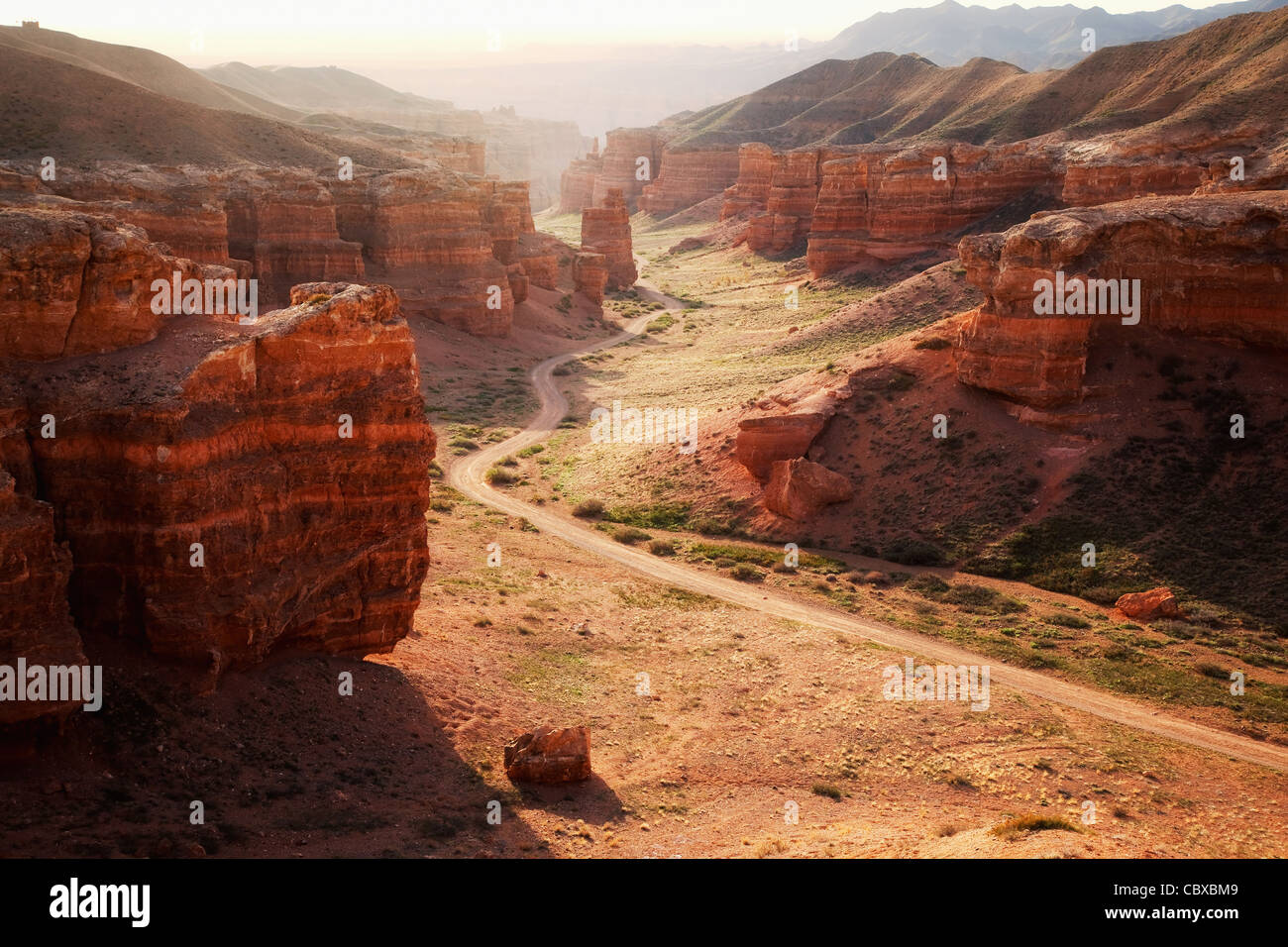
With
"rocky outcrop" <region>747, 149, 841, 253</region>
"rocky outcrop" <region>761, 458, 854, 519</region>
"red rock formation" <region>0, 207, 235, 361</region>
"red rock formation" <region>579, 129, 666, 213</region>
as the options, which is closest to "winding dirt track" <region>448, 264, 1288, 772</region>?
"rocky outcrop" <region>761, 458, 854, 519</region>

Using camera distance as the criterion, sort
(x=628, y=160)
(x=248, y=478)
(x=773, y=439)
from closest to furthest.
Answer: (x=248, y=478), (x=773, y=439), (x=628, y=160)

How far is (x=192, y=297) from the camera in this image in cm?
1811

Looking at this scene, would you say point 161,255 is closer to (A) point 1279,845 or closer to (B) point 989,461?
(A) point 1279,845

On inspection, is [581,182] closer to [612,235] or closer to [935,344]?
[612,235]

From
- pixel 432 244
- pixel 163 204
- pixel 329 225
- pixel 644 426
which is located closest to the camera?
pixel 644 426

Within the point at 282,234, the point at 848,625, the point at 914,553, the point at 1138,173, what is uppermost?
the point at 1138,173

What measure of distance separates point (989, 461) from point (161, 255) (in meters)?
26.3

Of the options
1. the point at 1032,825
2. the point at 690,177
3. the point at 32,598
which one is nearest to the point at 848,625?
the point at 1032,825

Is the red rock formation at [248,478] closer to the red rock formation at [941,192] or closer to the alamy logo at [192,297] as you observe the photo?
the alamy logo at [192,297]

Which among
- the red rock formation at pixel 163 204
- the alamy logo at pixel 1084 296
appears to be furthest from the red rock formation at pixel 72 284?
the red rock formation at pixel 163 204

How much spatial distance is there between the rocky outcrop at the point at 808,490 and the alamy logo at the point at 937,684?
10462 millimetres

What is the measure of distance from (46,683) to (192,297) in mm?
7312

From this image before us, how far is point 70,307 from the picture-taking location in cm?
1588

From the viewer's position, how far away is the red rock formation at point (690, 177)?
6043 inches
